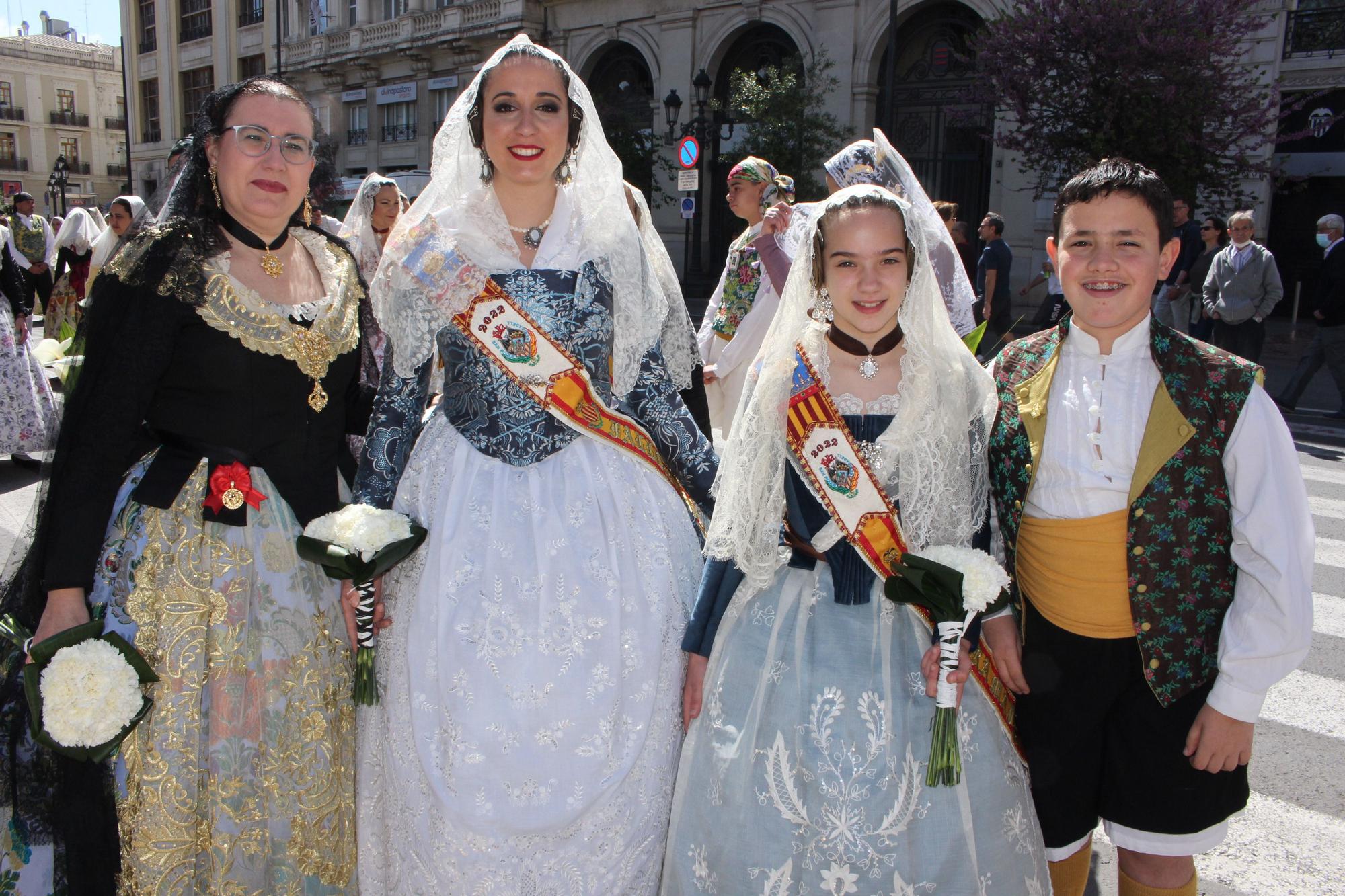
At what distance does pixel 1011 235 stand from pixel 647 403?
15199 mm

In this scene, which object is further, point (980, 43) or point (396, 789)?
point (980, 43)

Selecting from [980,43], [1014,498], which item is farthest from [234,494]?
[980,43]

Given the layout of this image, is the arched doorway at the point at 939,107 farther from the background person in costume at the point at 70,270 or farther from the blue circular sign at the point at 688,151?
the background person in costume at the point at 70,270

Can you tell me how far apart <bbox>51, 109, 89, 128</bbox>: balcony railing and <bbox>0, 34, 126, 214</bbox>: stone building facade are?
4 cm

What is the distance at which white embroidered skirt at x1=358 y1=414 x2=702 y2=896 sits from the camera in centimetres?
199

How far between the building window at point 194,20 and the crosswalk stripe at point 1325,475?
38333 millimetres

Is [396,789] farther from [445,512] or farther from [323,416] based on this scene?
[323,416]

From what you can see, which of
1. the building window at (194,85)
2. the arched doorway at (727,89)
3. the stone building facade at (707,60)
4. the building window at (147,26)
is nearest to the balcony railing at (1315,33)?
the stone building facade at (707,60)

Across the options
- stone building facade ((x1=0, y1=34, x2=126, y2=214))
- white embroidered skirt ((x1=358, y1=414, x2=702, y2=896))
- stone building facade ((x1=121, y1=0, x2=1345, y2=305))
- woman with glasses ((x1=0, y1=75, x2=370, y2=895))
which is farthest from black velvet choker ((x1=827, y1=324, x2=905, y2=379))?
stone building facade ((x1=0, y1=34, x2=126, y2=214))

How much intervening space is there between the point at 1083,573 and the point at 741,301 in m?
3.87

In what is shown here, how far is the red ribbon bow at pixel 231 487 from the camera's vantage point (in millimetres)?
2133

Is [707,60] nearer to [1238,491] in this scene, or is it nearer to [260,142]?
[260,142]

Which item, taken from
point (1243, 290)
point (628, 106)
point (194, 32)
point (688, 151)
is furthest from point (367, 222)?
point (194, 32)

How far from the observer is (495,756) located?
6.51ft
